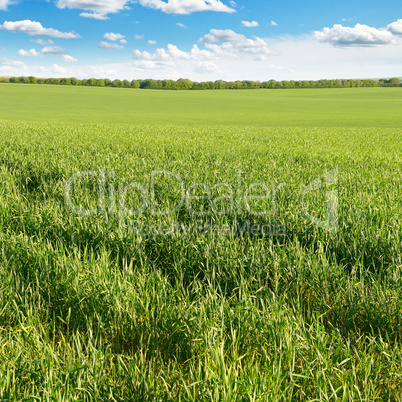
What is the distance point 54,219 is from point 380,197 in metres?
4.75

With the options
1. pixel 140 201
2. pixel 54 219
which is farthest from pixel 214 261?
pixel 140 201

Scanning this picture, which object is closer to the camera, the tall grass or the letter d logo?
the tall grass

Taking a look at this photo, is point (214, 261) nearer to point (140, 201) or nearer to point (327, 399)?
point (327, 399)

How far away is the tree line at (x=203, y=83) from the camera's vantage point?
104250 mm

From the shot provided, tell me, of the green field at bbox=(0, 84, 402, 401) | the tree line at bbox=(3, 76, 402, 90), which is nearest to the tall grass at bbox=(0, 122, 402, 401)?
the green field at bbox=(0, 84, 402, 401)

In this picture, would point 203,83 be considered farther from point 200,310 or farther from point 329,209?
point 200,310

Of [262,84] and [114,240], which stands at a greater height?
[262,84]

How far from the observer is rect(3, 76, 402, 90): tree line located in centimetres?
10425

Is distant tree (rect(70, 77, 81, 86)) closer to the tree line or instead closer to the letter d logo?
the tree line

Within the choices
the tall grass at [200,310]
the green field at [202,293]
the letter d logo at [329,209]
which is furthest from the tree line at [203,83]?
the tall grass at [200,310]

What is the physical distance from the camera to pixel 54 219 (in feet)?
14.9

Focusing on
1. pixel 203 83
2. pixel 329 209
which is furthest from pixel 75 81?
pixel 329 209

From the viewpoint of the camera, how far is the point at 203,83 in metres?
112

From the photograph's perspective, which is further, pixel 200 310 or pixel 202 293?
pixel 202 293
